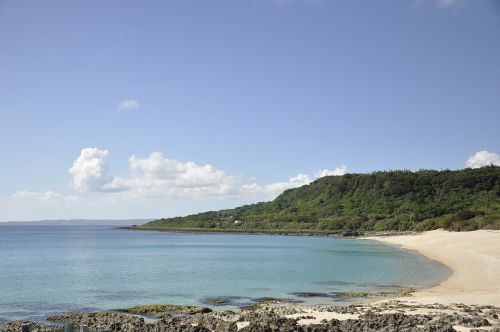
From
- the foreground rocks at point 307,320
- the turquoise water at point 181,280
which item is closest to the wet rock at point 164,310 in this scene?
the foreground rocks at point 307,320

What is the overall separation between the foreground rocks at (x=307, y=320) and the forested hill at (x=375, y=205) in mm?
76572

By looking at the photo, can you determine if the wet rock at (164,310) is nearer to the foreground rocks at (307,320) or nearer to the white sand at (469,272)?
the foreground rocks at (307,320)

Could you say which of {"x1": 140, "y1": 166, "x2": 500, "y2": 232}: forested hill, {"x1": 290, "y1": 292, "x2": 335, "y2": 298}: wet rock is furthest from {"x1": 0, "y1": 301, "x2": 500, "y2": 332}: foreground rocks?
{"x1": 140, "y1": 166, "x2": 500, "y2": 232}: forested hill

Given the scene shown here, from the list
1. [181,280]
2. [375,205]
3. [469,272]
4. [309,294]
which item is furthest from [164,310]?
[375,205]

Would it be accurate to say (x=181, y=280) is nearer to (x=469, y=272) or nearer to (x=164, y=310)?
(x=164, y=310)

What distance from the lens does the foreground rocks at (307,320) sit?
53.0 feet

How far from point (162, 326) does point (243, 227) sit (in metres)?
137

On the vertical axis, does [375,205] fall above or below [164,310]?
above

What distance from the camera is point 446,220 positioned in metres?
98.3

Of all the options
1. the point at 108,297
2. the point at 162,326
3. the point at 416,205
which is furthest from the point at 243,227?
the point at 162,326

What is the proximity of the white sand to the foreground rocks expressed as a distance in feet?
8.54

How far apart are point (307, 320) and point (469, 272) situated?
22.3m

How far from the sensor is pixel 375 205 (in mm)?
142375

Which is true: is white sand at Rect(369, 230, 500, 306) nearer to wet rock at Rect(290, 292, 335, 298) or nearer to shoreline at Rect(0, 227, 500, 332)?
shoreline at Rect(0, 227, 500, 332)
